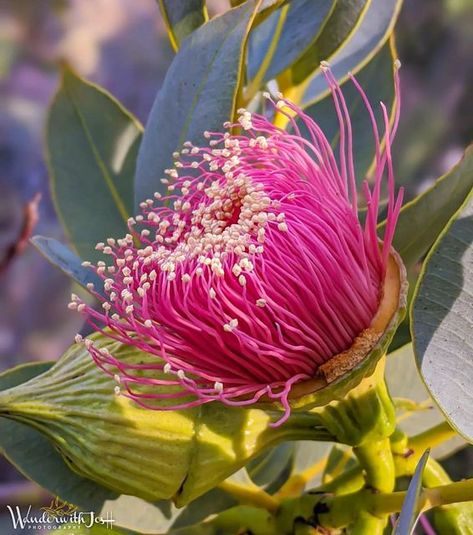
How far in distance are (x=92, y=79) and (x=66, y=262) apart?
7.03 ft

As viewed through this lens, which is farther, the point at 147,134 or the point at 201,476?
the point at 147,134

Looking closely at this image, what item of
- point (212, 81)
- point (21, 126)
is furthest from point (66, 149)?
point (21, 126)

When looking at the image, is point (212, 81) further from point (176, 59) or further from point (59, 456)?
point (59, 456)

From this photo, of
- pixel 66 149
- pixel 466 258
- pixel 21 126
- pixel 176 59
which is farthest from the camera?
pixel 21 126

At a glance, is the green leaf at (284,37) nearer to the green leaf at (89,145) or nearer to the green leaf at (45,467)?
the green leaf at (89,145)

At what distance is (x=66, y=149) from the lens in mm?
1313

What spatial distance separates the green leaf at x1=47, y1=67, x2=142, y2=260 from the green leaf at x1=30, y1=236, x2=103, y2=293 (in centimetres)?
21

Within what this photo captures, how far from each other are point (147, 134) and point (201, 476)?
1.37 feet

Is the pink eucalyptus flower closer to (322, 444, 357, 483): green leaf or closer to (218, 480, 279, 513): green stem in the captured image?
(218, 480, 279, 513): green stem

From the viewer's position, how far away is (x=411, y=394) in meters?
1.24

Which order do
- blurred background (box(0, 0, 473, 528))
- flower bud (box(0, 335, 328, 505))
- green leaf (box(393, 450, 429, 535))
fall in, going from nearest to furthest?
green leaf (box(393, 450, 429, 535)) → flower bud (box(0, 335, 328, 505)) → blurred background (box(0, 0, 473, 528))

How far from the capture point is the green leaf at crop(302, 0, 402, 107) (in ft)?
4.11

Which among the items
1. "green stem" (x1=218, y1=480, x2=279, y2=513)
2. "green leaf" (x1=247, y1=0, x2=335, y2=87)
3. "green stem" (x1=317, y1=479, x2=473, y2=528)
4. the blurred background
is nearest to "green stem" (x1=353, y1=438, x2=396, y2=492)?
"green stem" (x1=317, y1=479, x2=473, y2=528)

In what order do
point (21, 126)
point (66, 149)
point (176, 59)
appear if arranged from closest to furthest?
point (176, 59) < point (66, 149) < point (21, 126)
